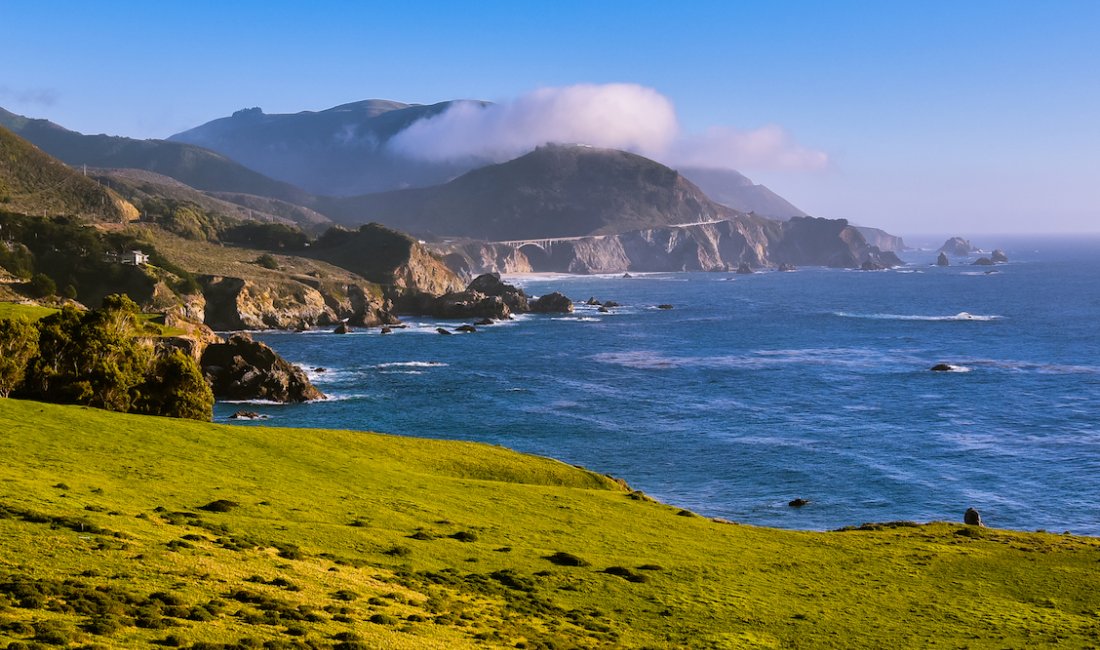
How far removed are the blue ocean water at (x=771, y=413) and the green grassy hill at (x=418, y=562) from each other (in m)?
19.1

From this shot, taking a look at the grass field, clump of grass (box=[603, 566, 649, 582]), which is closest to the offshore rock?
clump of grass (box=[603, 566, 649, 582])

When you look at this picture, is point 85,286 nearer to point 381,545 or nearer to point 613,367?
point 613,367

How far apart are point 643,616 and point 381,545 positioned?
40.3 feet

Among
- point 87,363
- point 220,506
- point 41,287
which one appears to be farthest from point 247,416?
point 41,287

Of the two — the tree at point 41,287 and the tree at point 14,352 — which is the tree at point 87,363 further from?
the tree at point 41,287

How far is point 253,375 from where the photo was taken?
116 meters

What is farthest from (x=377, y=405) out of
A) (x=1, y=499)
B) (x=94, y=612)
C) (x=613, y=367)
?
(x=94, y=612)

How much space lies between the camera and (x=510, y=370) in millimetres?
145250

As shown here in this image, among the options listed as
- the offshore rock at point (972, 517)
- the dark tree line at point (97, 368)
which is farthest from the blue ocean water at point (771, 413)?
the dark tree line at point (97, 368)

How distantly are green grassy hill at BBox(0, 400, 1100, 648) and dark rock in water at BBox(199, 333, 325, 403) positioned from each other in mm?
47840

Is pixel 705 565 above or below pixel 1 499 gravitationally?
below

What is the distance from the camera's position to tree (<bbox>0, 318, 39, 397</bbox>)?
224 ft

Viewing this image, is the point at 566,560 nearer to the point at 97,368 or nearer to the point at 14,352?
the point at 97,368

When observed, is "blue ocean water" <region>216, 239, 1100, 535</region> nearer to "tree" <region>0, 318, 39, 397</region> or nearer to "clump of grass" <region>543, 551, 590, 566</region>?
"clump of grass" <region>543, 551, 590, 566</region>
